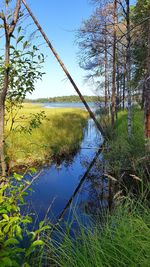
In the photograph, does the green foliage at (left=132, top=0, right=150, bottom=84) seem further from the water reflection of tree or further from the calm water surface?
the calm water surface

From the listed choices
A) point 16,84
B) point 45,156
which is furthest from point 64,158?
point 16,84

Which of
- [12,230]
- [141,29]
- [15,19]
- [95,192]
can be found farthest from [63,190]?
[141,29]

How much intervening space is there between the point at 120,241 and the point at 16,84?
2.82 metres

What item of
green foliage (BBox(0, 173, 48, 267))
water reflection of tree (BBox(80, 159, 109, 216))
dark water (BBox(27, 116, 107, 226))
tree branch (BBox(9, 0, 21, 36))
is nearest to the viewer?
green foliage (BBox(0, 173, 48, 267))

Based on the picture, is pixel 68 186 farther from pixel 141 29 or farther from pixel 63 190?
pixel 141 29

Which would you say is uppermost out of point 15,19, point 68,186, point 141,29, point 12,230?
point 141,29

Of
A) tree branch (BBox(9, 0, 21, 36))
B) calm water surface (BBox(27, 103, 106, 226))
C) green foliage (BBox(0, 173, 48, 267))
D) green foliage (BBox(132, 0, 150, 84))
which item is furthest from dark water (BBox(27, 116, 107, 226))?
green foliage (BBox(132, 0, 150, 84))

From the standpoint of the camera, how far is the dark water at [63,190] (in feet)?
23.5

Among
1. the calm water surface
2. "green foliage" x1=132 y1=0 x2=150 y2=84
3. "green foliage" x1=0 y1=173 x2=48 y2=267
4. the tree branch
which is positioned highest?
"green foliage" x1=132 y1=0 x2=150 y2=84

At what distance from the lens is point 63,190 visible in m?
9.19

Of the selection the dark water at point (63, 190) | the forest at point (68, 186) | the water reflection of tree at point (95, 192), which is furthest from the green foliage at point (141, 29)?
the dark water at point (63, 190)

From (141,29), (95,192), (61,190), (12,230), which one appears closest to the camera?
(12,230)

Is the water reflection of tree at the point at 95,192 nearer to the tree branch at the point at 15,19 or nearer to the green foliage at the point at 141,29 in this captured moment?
the tree branch at the point at 15,19

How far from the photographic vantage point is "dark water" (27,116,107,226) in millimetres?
7159
